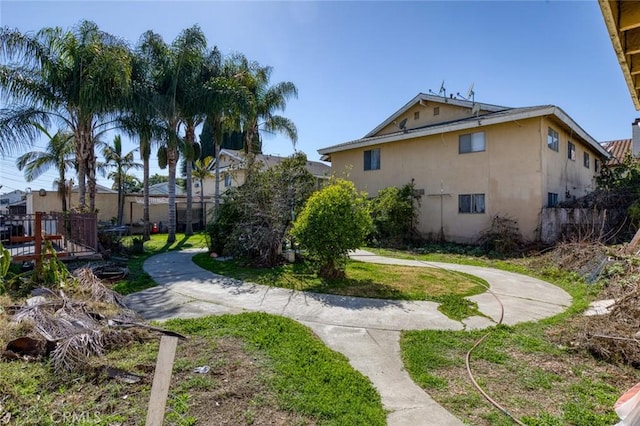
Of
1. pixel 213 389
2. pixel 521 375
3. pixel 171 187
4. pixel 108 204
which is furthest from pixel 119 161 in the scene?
pixel 521 375

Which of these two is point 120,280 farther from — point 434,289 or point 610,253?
point 610,253

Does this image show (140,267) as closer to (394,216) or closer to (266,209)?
(266,209)

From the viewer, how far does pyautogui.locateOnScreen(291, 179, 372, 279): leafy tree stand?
762cm

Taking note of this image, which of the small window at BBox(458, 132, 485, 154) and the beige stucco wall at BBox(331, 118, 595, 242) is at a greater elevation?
the small window at BBox(458, 132, 485, 154)

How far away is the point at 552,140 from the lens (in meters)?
13.7

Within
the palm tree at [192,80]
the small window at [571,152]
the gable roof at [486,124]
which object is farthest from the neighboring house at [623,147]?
the palm tree at [192,80]

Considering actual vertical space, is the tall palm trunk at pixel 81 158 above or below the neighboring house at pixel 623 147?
below

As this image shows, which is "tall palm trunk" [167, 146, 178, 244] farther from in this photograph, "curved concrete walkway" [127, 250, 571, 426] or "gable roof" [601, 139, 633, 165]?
"gable roof" [601, 139, 633, 165]

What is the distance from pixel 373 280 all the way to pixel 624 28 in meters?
6.50

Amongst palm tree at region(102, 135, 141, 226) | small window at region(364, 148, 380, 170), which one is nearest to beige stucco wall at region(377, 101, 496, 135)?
small window at region(364, 148, 380, 170)

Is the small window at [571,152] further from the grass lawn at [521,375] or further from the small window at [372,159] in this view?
the grass lawn at [521,375]

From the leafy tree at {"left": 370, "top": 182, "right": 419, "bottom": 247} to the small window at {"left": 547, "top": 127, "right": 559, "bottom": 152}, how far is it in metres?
5.50

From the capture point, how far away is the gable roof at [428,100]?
15430mm

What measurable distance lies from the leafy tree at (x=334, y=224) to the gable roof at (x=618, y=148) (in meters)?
21.4
